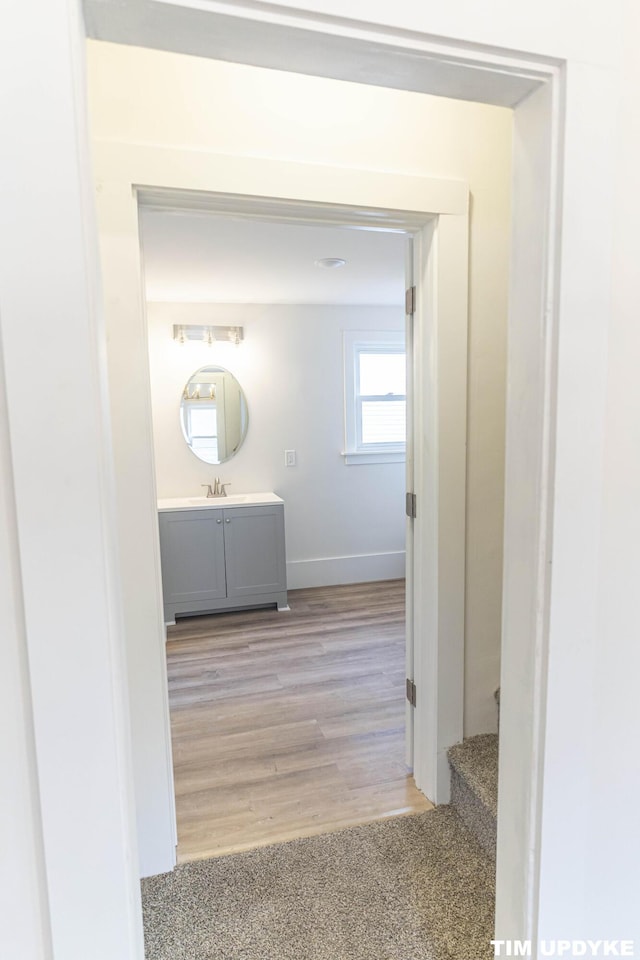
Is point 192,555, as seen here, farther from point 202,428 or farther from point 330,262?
point 330,262

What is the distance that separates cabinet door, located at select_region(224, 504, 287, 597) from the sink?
0.10 metres

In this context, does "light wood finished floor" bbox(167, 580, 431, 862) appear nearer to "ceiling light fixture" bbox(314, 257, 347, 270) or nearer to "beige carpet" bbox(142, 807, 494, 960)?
"beige carpet" bbox(142, 807, 494, 960)

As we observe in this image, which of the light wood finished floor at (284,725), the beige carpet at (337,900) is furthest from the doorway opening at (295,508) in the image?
the beige carpet at (337,900)

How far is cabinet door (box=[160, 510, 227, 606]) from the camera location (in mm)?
3641

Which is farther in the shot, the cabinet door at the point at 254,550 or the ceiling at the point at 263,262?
the cabinet door at the point at 254,550

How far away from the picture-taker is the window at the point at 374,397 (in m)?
4.36

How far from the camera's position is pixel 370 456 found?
4473mm

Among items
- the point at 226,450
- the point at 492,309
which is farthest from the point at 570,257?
the point at 226,450

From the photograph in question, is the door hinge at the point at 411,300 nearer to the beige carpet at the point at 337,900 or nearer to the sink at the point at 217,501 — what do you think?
the beige carpet at the point at 337,900

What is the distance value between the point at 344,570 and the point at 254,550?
1.01 metres

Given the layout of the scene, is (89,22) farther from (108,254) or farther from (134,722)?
(134,722)

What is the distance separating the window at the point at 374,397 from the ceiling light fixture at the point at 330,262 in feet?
4.16

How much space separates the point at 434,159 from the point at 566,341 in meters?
1.17

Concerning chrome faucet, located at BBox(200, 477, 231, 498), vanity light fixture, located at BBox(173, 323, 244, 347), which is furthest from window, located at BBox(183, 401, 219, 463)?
vanity light fixture, located at BBox(173, 323, 244, 347)
